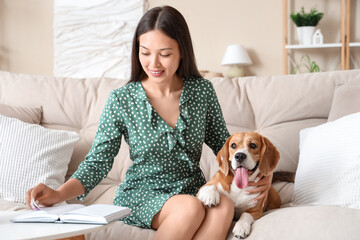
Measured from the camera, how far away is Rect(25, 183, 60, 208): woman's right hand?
1254mm

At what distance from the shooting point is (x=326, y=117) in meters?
2.14

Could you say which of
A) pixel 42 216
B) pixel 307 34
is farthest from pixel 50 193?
pixel 307 34

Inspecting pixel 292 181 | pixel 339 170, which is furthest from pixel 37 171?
pixel 339 170

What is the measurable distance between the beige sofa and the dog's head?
0.33 m

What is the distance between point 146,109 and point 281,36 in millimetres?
3627

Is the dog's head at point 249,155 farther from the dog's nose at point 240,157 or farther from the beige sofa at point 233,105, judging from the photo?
the beige sofa at point 233,105

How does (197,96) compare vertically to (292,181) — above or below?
above

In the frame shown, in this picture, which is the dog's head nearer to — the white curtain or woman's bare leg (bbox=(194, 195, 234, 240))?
woman's bare leg (bbox=(194, 195, 234, 240))

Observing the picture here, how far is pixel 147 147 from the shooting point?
1647 millimetres

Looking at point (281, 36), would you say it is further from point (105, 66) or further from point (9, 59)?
point (9, 59)

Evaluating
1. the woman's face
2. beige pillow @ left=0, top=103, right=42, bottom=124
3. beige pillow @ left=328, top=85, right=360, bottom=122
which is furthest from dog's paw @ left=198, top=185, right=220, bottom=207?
beige pillow @ left=0, top=103, right=42, bottom=124

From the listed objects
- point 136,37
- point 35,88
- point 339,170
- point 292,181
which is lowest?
point 292,181

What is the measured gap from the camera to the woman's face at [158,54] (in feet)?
5.24

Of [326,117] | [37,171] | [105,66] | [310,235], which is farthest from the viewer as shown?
[105,66]
